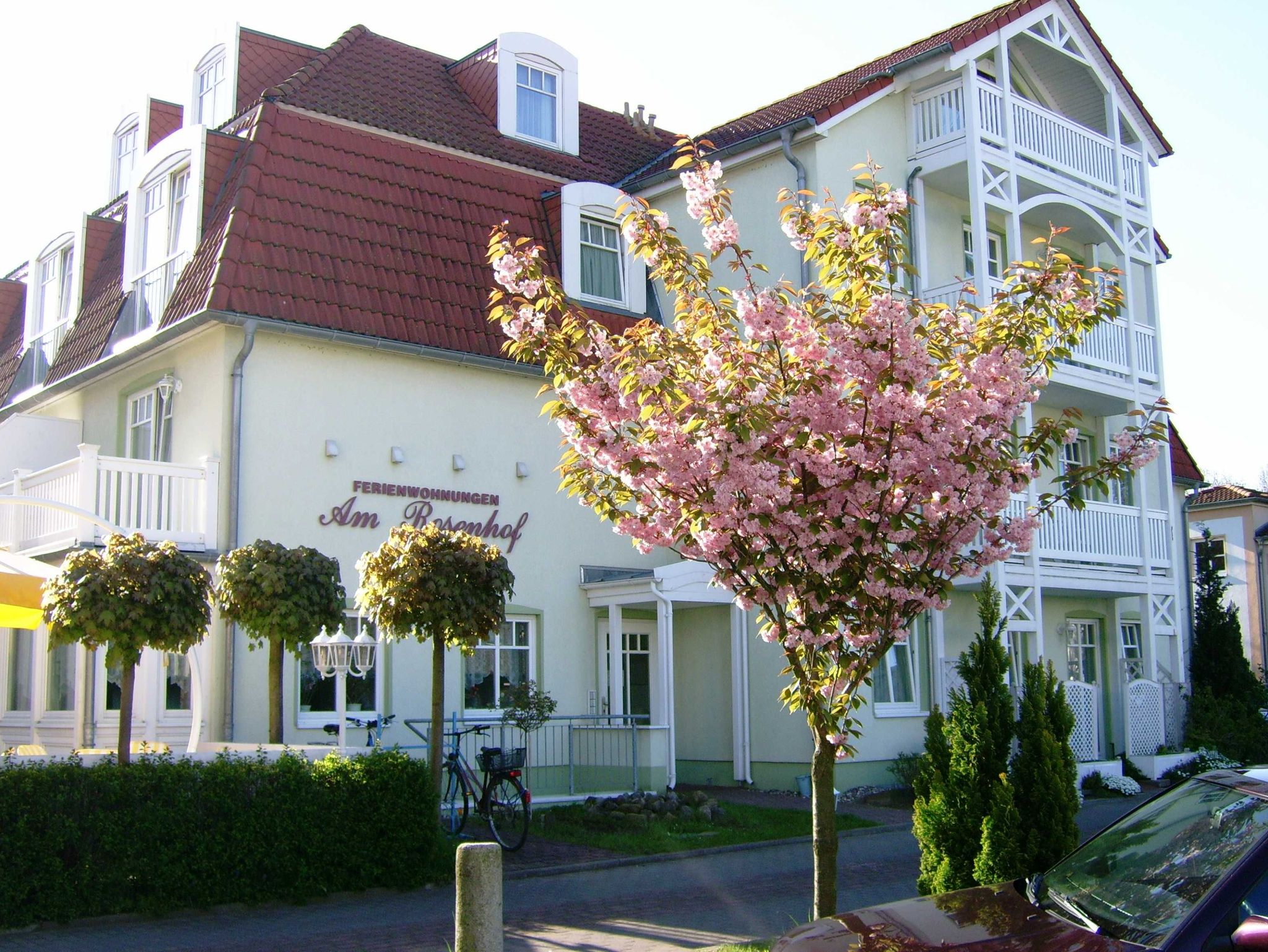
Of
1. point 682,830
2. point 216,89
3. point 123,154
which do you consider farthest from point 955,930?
point 123,154

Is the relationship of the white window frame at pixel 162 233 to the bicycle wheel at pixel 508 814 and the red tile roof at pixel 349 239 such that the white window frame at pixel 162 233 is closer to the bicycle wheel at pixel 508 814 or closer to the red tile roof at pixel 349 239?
the red tile roof at pixel 349 239

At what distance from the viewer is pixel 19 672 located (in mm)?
17891

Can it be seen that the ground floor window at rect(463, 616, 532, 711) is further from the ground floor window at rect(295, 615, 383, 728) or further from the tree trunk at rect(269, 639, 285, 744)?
the tree trunk at rect(269, 639, 285, 744)

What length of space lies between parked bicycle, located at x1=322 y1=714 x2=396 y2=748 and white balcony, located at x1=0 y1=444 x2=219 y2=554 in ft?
8.23

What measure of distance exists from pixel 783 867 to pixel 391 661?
5.77 metres

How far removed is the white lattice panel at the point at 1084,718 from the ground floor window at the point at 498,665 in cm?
836

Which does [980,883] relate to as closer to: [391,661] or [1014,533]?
[1014,533]

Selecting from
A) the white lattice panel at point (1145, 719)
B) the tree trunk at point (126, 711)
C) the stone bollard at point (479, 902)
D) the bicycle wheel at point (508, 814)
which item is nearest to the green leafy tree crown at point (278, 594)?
the tree trunk at point (126, 711)

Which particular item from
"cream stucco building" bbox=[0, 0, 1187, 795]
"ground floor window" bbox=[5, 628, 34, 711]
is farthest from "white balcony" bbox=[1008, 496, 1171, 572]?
"ground floor window" bbox=[5, 628, 34, 711]

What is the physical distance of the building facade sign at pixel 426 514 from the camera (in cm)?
1562

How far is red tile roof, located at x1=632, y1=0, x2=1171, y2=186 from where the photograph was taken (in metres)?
18.7

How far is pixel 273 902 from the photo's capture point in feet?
34.0

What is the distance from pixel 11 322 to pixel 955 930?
22841mm

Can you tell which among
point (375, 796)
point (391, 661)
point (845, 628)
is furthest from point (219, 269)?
point (845, 628)
